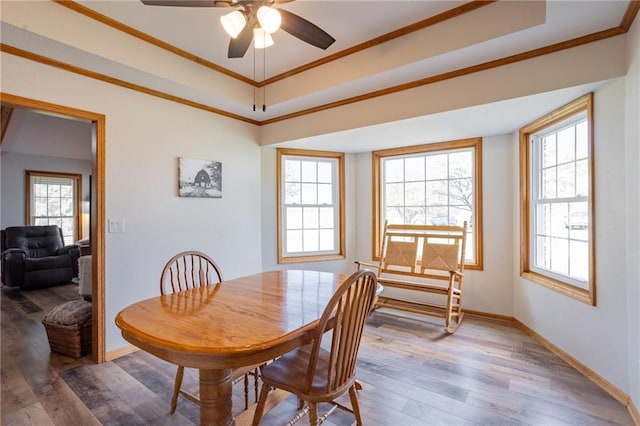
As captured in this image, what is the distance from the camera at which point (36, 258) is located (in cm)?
491

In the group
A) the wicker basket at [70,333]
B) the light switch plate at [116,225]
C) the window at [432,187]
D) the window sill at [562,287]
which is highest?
the window at [432,187]

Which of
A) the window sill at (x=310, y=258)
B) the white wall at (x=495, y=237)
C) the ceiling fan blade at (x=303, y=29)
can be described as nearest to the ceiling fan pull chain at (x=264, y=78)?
the ceiling fan blade at (x=303, y=29)

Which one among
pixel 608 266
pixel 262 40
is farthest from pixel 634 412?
pixel 262 40

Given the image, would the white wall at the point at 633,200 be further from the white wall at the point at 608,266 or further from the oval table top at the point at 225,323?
the oval table top at the point at 225,323

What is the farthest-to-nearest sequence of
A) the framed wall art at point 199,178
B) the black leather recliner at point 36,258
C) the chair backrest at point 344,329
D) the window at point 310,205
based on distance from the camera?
the black leather recliner at point 36,258, the window at point 310,205, the framed wall art at point 199,178, the chair backrest at point 344,329

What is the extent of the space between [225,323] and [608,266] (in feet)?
8.10

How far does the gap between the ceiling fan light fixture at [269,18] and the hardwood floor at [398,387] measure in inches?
87.4

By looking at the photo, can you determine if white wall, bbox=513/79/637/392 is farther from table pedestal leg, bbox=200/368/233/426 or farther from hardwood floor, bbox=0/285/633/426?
table pedestal leg, bbox=200/368/233/426

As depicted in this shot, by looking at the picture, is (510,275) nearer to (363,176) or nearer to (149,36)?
(363,176)

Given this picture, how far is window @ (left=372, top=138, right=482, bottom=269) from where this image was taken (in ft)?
11.7

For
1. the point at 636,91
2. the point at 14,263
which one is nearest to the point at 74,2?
the point at 636,91

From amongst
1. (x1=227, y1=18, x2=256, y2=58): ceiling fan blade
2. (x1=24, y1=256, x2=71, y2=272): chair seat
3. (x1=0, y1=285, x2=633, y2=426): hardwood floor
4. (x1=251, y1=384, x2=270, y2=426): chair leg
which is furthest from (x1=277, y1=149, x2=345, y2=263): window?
(x1=24, y1=256, x2=71, y2=272): chair seat

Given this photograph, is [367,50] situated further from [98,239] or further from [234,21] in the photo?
[98,239]

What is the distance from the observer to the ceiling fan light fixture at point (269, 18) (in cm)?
157
